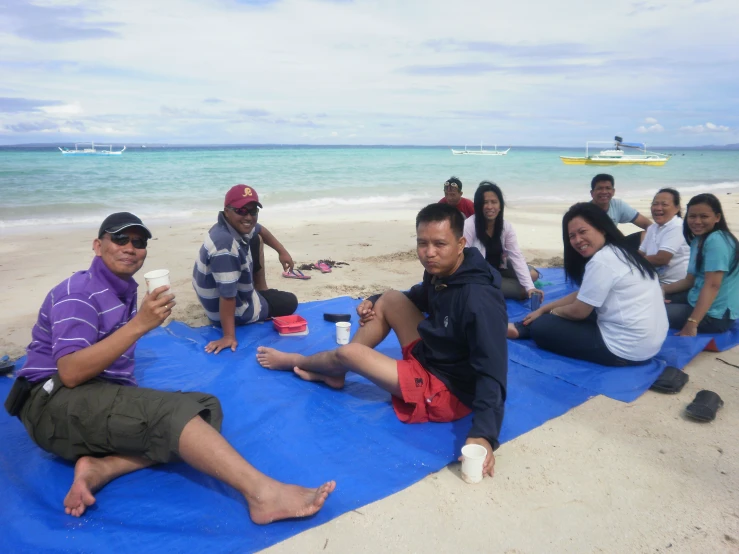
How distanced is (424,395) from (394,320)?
696 millimetres

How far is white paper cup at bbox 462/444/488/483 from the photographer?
277 centimetres

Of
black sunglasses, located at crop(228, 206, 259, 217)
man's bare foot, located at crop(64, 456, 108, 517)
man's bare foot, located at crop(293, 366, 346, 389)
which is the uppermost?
black sunglasses, located at crop(228, 206, 259, 217)

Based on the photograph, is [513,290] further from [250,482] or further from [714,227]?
[250,482]

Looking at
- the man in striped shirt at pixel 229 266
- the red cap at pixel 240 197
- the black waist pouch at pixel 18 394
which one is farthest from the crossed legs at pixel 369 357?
the black waist pouch at pixel 18 394

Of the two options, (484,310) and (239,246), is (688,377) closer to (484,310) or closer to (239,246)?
(484,310)

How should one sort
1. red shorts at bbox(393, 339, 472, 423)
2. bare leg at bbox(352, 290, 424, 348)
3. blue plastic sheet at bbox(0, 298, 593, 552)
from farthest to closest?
1. bare leg at bbox(352, 290, 424, 348)
2. red shorts at bbox(393, 339, 472, 423)
3. blue plastic sheet at bbox(0, 298, 593, 552)

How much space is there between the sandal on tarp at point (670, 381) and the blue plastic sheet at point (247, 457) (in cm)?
67

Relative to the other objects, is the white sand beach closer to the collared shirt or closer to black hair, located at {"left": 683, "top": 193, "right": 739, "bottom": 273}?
black hair, located at {"left": 683, "top": 193, "right": 739, "bottom": 273}

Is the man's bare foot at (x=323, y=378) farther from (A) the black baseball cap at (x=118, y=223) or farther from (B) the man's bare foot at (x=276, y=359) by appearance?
(A) the black baseball cap at (x=118, y=223)

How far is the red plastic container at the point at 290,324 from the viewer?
5.03 meters

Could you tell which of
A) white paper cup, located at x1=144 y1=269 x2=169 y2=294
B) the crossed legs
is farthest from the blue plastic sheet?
white paper cup, located at x1=144 y1=269 x2=169 y2=294

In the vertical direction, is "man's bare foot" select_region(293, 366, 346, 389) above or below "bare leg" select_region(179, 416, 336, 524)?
below

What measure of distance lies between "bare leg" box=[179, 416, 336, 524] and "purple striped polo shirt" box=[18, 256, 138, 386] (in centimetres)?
71

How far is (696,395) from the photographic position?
3.76 metres
